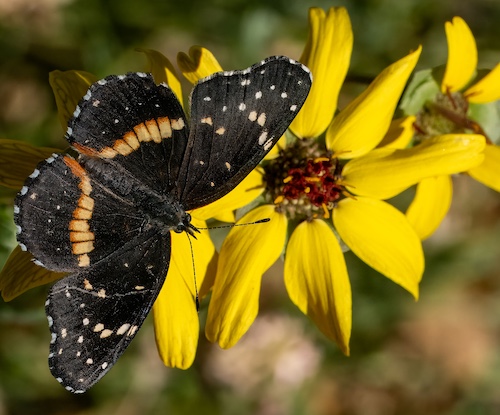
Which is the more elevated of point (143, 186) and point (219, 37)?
point (143, 186)

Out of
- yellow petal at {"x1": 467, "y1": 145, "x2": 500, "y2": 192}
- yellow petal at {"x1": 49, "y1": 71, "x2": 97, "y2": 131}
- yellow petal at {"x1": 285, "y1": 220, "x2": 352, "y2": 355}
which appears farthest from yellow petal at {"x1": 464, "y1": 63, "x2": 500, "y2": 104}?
yellow petal at {"x1": 49, "y1": 71, "x2": 97, "y2": 131}

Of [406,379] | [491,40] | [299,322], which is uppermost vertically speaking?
[491,40]

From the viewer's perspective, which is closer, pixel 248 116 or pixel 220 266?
pixel 248 116

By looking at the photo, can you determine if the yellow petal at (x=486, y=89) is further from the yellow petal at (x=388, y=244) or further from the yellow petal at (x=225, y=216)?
the yellow petal at (x=225, y=216)

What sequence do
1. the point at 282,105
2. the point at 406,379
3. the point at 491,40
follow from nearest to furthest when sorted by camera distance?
the point at 282,105 → the point at 491,40 → the point at 406,379

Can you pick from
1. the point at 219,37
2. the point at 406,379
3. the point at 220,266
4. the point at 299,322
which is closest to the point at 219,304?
the point at 220,266

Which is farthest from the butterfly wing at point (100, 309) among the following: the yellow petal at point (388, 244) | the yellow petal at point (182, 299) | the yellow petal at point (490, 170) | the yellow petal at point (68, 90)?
the yellow petal at point (490, 170)

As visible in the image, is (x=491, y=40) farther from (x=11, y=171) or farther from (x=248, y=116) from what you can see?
(x=11, y=171)
